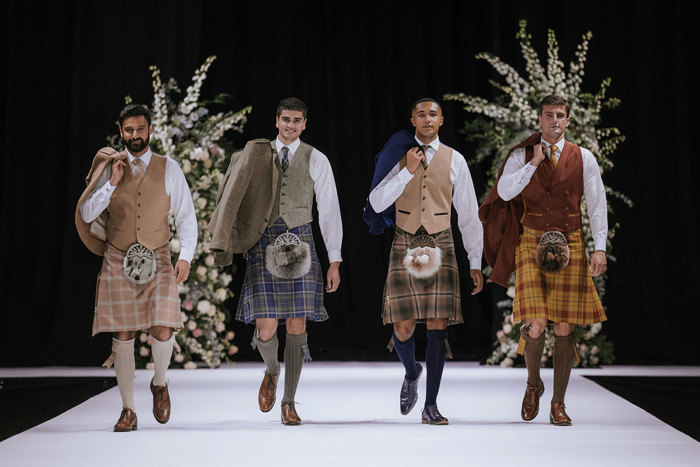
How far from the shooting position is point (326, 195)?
4.65 m

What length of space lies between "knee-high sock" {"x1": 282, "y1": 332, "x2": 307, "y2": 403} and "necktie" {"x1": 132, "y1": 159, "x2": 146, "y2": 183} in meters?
0.97

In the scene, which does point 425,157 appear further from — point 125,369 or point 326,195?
point 125,369

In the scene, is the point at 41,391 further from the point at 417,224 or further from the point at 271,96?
the point at 271,96

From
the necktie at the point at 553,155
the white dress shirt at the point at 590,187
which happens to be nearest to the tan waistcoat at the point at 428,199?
the white dress shirt at the point at 590,187

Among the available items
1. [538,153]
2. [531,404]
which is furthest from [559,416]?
[538,153]

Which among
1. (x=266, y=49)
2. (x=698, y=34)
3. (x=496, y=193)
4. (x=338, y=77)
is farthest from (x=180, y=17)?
(x=496, y=193)

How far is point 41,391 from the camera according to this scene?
634 centimetres

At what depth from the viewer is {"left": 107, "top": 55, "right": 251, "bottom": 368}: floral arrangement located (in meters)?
7.84

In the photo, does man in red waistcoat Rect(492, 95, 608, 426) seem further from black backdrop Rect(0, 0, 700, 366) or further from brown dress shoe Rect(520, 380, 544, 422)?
black backdrop Rect(0, 0, 700, 366)

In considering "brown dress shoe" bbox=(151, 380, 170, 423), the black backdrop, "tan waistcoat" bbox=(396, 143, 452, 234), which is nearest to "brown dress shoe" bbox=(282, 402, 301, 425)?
"brown dress shoe" bbox=(151, 380, 170, 423)

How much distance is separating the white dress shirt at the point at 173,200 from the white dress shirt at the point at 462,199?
83 cm

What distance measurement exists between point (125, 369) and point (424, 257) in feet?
4.56

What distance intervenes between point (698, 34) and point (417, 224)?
4875 mm

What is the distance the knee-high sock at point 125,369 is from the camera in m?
4.31
